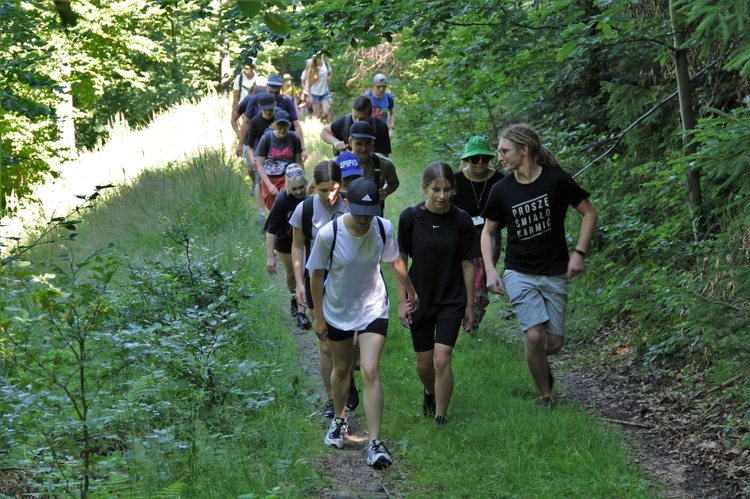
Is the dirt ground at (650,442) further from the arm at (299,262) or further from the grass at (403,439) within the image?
the arm at (299,262)

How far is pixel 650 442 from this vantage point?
6336 mm

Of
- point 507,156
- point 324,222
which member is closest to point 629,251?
point 507,156

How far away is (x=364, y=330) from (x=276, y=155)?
563cm

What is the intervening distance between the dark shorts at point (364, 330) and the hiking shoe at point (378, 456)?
751mm

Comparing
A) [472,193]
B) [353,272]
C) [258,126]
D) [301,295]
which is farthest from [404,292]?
[258,126]

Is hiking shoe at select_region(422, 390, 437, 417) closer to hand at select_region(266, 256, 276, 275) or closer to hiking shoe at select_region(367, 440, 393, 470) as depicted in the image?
hiking shoe at select_region(367, 440, 393, 470)

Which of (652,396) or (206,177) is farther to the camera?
(206,177)

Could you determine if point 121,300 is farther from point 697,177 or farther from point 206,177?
point 206,177

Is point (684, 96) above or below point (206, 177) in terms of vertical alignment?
below

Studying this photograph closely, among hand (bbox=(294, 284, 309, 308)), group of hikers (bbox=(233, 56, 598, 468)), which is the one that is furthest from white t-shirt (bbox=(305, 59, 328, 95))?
hand (bbox=(294, 284, 309, 308))

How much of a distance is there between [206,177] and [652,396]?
30.4 feet

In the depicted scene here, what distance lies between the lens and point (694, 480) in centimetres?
561

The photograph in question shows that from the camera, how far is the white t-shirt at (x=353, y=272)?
597cm

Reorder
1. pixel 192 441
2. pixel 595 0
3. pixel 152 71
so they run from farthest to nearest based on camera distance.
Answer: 1. pixel 152 71
2. pixel 595 0
3. pixel 192 441
